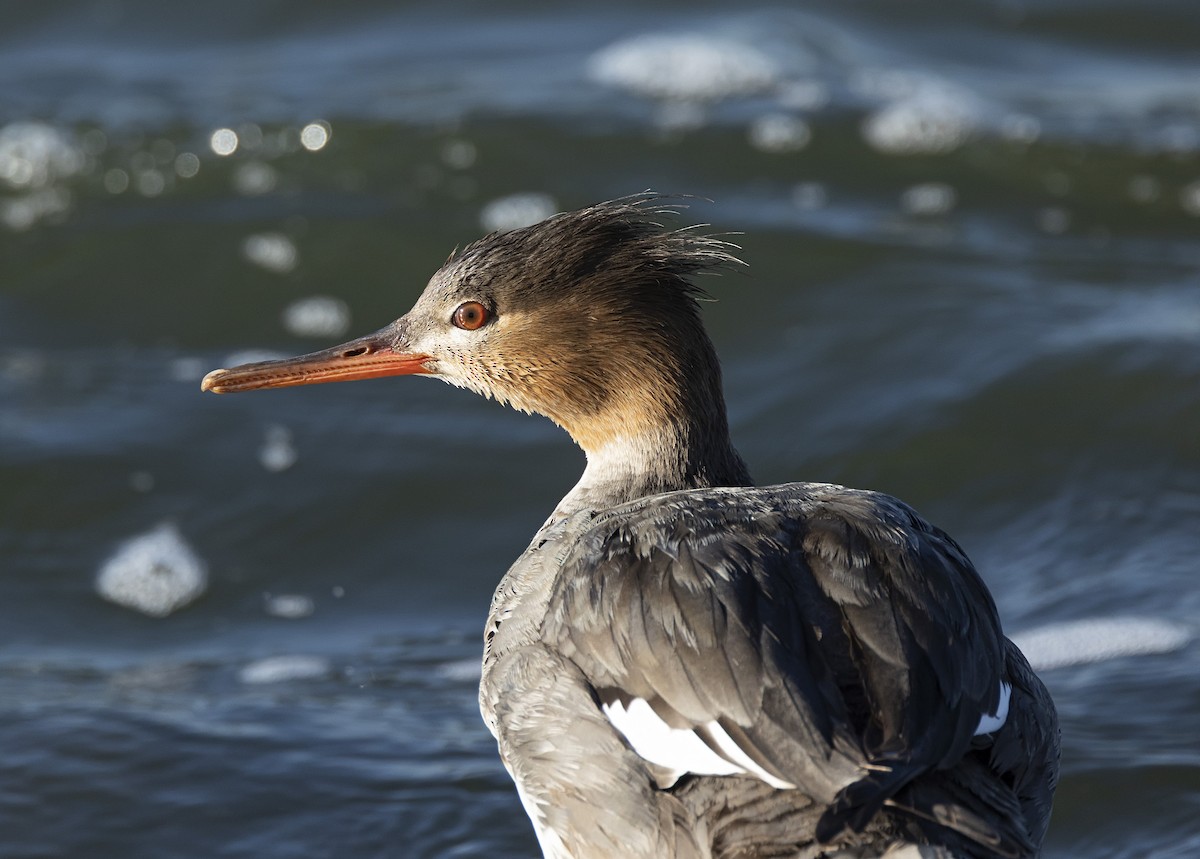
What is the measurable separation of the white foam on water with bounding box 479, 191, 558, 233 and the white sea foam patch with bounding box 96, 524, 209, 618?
10.4 ft

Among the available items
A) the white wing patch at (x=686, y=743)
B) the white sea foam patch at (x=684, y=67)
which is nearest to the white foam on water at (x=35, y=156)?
the white sea foam patch at (x=684, y=67)

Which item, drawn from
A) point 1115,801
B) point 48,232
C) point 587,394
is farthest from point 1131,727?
point 48,232

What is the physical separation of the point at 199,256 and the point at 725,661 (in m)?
6.24

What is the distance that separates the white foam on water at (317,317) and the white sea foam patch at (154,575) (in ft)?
5.97

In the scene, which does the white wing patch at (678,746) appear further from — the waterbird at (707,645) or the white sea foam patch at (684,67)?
the white sea foam patch at (684,67)

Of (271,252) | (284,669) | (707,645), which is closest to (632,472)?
(707,645)

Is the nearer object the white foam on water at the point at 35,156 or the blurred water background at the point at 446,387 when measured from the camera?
the blurred water background at the point at 446,387

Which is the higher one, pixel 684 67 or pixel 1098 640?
pixel 684 67

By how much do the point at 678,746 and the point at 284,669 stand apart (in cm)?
287

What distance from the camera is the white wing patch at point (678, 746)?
130 inches

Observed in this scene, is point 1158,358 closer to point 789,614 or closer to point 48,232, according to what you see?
point 789,614

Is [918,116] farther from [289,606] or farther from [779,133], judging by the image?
[289,606]

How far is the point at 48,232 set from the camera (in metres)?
9.08

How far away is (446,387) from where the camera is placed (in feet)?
26.3
